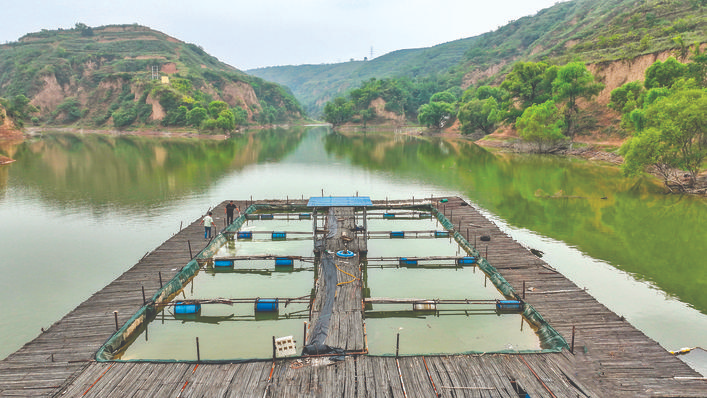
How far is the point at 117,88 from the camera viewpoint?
488 feet

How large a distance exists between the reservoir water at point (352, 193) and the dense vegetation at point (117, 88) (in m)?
63.3

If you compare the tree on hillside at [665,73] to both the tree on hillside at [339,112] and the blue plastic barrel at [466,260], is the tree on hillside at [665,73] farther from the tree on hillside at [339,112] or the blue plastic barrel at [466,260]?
the tree on hillside at [339,112]

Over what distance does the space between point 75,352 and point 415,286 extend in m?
15.3

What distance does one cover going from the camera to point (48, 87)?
15075 cm

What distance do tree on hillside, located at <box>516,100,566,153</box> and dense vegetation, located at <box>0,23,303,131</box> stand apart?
82382 mm

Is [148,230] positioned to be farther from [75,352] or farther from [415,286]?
[415,286]

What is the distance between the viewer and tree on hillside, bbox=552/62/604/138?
73.9m

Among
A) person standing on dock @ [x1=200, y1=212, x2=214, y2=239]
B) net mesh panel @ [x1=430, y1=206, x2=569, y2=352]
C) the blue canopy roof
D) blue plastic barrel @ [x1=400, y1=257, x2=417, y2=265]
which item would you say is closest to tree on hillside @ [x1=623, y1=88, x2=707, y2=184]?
net mesh panel @ [x1=430, y1=206, x2=569, y2=352]

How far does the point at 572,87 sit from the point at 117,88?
5931 inches

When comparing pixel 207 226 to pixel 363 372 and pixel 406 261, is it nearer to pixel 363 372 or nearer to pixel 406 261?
pixel 406 261

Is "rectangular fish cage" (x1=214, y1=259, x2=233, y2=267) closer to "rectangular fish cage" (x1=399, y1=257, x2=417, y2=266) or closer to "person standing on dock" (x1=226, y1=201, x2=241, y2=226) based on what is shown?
"person standing on dock" (x1=226, y1=201, x2=241, y2=226)

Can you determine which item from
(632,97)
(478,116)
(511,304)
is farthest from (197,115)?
(511,304)

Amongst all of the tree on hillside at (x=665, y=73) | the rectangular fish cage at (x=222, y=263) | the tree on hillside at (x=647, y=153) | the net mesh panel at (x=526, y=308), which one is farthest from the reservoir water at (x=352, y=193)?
the tree on hillside at (x=665, y=73)

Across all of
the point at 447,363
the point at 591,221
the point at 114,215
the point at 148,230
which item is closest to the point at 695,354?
the point at 447,363
